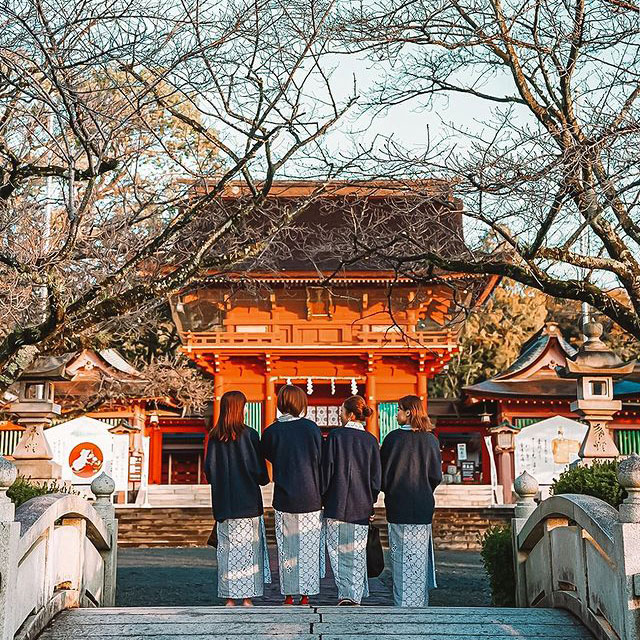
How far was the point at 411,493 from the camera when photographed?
22.5 ft

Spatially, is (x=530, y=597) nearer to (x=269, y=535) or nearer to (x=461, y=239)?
(x=461, y=239)

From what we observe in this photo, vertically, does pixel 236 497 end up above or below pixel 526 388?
below

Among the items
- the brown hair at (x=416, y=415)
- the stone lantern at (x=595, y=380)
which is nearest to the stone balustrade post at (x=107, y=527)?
the brown hair at (x=416, y=415)

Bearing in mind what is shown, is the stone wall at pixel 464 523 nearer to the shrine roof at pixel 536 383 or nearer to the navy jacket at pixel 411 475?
→ the shrine roof at pixel 536 383

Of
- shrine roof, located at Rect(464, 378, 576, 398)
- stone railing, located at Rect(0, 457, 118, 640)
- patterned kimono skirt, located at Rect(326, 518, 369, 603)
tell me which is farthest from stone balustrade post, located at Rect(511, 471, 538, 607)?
shrine roof, located at Rect(464, 378, 576, 398)

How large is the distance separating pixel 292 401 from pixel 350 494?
82 centimetres

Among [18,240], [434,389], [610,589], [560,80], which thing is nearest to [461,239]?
[560,80]

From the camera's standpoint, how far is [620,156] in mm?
6566

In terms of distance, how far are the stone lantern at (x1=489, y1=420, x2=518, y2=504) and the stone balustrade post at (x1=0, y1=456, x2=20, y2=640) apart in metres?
16.4

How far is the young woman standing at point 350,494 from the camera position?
6.68m

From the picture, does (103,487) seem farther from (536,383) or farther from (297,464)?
(536,383)

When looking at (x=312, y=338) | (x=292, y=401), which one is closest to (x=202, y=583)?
(x=292, y=401)

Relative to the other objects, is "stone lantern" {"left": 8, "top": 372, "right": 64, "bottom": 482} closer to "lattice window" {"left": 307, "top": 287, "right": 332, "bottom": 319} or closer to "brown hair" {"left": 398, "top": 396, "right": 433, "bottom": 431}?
"brown hair" {"left": 398, "top": 396, "right": 433, "bottom": 431}

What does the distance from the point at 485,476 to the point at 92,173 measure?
20.7 meters
